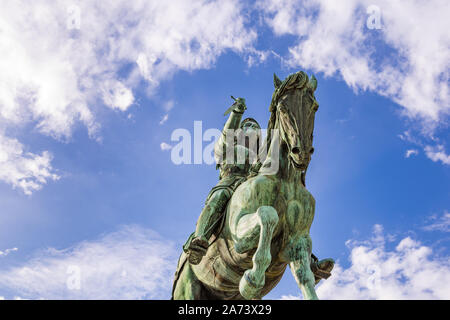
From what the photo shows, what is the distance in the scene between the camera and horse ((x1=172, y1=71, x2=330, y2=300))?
489cm

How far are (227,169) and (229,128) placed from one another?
0.74 meters

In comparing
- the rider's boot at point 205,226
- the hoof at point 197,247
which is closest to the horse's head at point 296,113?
the rider's boot at point 205,226

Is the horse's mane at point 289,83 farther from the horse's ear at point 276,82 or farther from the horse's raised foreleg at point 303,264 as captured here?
the horse's raised foreleg at point 303,264

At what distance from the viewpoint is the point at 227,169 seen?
270 inches

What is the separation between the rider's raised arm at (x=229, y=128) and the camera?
7.11 meters

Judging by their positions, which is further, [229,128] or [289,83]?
[229,128]

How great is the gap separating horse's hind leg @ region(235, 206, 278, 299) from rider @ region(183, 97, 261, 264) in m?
0.64

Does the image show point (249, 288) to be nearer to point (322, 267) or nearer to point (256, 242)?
point (256, 242)

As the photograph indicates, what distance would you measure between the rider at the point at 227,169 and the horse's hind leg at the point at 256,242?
64 centimetres

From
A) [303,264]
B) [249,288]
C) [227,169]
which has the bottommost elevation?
[249,288]

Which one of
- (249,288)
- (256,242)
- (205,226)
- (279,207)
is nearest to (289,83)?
(279,207)

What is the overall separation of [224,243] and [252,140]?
1.95 metres
